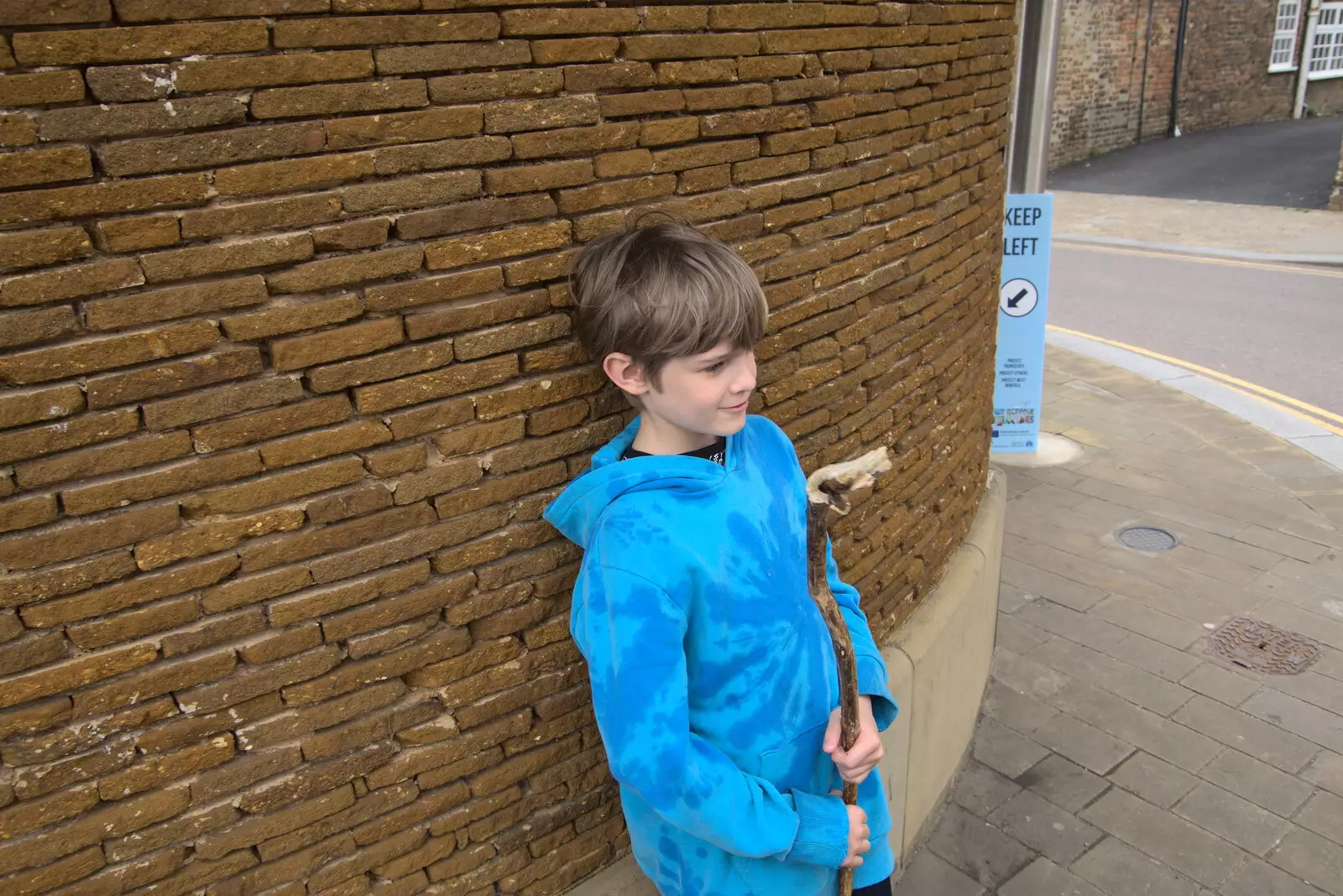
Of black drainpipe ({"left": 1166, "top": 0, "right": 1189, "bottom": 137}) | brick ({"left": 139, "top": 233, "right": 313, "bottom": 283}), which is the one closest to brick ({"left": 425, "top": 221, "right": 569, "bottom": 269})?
brick ({"left": 139, "top": 233, "right": 313, "bottom": 283})

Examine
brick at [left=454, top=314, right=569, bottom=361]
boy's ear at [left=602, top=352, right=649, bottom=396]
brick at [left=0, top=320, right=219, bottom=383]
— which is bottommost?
boy's ear at [left=602, top=352, right=649, bottom=396]

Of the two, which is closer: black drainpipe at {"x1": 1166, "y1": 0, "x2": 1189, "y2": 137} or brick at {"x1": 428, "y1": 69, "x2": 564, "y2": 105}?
brick at {"x1": 428, "y1": 69, "x2": 564, "y2": 105}

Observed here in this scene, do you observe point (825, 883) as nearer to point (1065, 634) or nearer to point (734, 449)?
point (734, 449)

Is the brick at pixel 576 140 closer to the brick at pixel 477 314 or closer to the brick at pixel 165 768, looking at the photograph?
the brick at pixel 477 314

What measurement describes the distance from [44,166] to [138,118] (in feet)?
0.54

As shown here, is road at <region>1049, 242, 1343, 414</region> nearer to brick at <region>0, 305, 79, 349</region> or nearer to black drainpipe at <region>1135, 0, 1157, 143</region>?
brick at <region>0, 305, 79, 349</region>

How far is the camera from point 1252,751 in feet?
14.5

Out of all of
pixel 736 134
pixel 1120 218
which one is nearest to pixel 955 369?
pixel 736 134

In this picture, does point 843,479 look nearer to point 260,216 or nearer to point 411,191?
point 411,191

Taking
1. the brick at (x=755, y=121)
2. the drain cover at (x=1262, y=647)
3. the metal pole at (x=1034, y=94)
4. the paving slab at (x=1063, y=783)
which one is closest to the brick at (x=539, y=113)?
the brick at (x=755, y=121)

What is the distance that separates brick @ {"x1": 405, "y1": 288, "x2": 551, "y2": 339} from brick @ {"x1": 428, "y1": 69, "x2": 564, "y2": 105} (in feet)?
1.34

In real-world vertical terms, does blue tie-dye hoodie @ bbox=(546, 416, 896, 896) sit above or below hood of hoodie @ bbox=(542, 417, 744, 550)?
below

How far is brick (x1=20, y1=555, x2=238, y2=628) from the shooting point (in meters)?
1.76

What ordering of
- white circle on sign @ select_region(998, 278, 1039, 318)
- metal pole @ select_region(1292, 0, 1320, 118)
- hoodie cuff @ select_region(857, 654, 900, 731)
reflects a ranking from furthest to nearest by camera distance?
metal pole @ select_region(1292, 0, 1320, 118) < white circle on sign @ select_region(998, 278, 1039, 318) < hoodie cuff @ select_region(857, 654, 900, 731)
